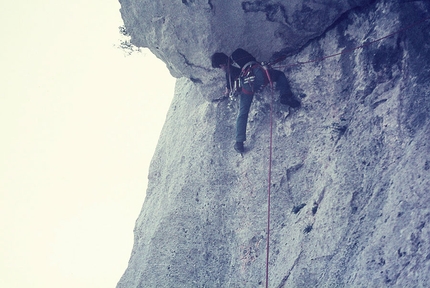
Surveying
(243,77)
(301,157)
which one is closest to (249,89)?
(243,77)

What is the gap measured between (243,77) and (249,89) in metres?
0.24

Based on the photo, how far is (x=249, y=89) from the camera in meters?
7.13

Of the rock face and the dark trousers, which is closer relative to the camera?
the rock face

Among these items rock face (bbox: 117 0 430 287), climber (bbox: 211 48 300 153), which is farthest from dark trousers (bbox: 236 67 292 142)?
rock face (bbox: 117 0 430 287)

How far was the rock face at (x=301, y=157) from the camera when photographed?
15.2ft

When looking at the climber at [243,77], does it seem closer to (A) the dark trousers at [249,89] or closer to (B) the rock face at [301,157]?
(A) the dark trousers at [249,89]

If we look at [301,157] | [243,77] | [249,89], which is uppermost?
[243,77]

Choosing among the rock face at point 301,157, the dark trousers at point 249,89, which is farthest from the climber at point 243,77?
the rock face at point 301,157

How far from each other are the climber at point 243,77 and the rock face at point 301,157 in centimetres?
17

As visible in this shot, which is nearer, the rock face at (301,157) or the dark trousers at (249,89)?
the rock face at (301,157)

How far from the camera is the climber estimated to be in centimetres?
698

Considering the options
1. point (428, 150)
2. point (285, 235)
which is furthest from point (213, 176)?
point (428, 150)

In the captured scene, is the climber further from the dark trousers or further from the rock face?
the rock face

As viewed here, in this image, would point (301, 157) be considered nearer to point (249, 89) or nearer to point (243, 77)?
point (249, 89)
